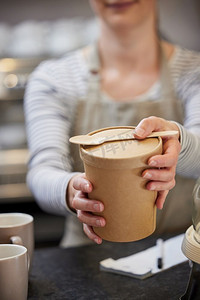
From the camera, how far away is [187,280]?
107 centimetres

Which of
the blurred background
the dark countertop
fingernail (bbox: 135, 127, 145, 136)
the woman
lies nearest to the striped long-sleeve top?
the woman

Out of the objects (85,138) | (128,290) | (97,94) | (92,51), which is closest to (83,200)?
(85,138)

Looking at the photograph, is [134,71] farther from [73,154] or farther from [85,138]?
[85,138]

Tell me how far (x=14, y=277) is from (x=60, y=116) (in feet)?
2.41

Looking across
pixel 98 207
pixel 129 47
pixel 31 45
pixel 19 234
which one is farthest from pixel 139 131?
pixel 31 45

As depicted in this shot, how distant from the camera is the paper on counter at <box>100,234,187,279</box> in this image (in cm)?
110

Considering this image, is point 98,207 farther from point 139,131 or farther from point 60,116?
point 60,116

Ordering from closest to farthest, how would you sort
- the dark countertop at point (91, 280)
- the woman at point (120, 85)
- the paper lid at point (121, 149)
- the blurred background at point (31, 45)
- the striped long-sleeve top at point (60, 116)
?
1. the paper lid at point (121, 149)
2. the dark countertop at point (91, 280)
3. the striped long-sleeve top at point (60, 116)
4. the woman at point (120, 85)
5. the blurred background at point (31, 45)

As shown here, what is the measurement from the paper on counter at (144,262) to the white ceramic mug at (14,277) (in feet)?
0.81

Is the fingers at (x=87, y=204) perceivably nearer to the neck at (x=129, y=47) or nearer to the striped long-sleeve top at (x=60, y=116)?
the striped long-sleeve top at (x=60, y=116)

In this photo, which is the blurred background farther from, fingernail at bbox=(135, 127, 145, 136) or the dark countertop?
fingernail at bbox=(135, 127, 145, 136)

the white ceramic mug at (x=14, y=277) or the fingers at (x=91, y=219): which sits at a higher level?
the fingers at (x=91, y=219)

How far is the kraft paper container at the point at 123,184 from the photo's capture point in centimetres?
87

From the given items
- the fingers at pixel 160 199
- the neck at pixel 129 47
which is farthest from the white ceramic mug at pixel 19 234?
the neck at pixel 129 47
